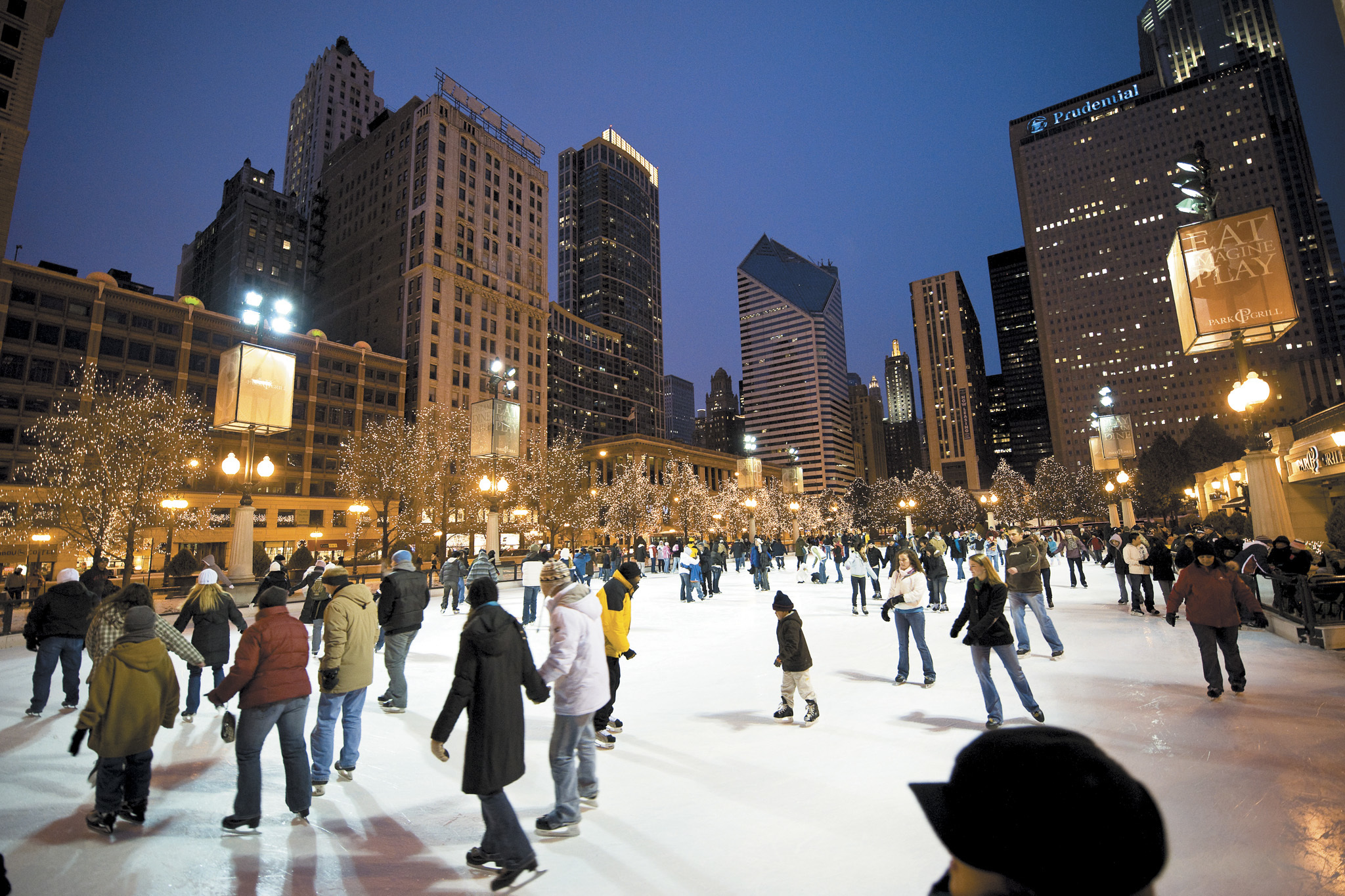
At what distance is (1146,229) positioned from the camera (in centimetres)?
12131

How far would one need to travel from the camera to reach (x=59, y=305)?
→ 44.8m

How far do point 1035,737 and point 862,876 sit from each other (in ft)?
11.9

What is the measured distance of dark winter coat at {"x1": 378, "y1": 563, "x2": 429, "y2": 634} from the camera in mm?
7855

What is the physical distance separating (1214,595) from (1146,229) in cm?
15090

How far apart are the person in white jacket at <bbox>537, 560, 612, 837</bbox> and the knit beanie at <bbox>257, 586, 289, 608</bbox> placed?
7.10 ft

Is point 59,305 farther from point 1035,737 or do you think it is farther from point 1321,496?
point 1321,496

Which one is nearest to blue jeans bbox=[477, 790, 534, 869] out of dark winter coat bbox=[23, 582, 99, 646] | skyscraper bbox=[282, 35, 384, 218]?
dark winter coat bbox=[23, 582, 99, 646]

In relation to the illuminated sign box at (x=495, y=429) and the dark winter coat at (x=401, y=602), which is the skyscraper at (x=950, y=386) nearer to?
the illuminated sign box at (x=495, y=429)

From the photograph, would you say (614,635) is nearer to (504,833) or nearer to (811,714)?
(811,714)

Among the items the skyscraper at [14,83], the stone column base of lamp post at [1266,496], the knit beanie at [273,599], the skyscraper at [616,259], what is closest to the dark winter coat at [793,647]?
the knit beanie at [273,599]

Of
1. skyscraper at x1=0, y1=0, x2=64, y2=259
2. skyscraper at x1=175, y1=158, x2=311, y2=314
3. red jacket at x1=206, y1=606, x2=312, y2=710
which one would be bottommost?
red jacket at x1=206, y1=606, x2=312, y2=710

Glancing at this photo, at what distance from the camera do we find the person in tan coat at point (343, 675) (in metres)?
5.38

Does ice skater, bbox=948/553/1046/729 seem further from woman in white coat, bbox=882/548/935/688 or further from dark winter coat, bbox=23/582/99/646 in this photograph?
dark winter coat, bbox=23/582/99/646

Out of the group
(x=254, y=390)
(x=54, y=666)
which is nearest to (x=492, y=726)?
(x=54, y=666)
